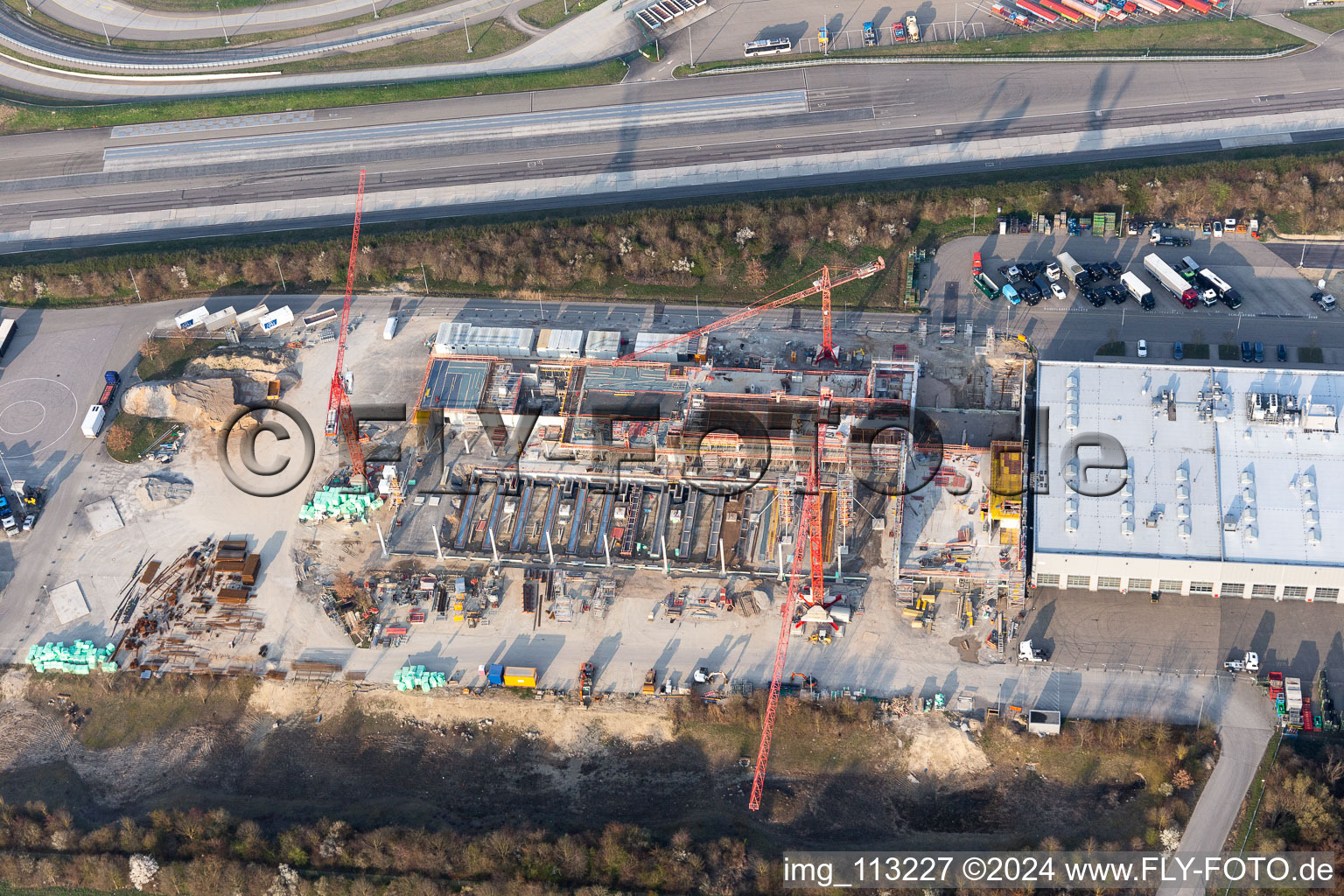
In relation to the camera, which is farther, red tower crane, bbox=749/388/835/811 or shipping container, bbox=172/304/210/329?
shipping container, bbox=172/304/210/329

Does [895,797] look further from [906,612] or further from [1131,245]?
[1131,245]

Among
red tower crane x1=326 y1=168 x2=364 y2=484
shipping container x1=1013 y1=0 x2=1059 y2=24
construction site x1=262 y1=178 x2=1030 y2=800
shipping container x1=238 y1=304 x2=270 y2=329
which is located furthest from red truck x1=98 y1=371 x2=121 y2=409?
shipping container x1=1013 y1=0 x2=1059 y2=24

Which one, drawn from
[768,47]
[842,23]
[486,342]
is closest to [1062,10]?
[842,23]

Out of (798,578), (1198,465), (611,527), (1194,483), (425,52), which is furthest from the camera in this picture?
(425,52)

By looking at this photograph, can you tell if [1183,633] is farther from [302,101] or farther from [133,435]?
[302,101]

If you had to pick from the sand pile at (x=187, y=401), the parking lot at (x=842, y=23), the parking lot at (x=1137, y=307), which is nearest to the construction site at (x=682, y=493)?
the parking lot at (x=1137, y=307)

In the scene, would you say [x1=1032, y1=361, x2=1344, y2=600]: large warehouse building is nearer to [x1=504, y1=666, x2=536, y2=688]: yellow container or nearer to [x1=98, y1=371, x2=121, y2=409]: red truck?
[x1=504, y1=666, x2=536, y2=688]: yellow container

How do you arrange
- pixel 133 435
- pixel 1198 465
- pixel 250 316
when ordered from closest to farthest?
pixel 1198 465, pixel 133 435, pixel 250 316
